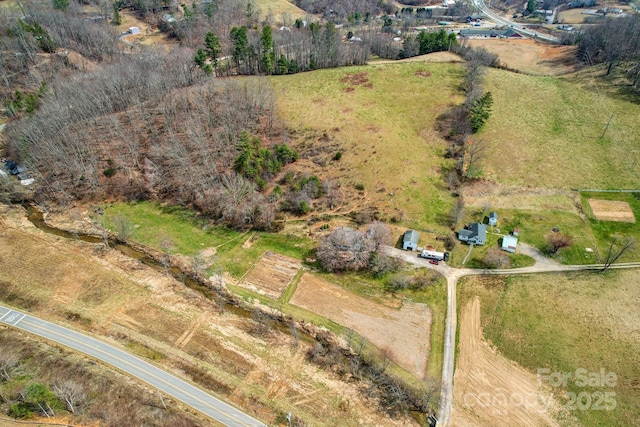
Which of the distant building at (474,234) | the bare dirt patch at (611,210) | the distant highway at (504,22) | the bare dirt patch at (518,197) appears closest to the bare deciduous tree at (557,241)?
the bare dirt patch at (518,197)

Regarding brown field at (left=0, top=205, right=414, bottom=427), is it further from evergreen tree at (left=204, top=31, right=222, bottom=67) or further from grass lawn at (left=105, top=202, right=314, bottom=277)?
evergreen tree at (left=204, top=31, right=222, bottom=67)

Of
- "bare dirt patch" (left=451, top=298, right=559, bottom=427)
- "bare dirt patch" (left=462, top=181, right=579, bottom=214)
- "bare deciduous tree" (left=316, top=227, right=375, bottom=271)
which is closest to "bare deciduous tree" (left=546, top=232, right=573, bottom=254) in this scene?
"bare dirt patch" (left=462, top=181, right=579, bottom=214)

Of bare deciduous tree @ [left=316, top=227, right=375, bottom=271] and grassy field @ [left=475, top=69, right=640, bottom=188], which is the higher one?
grassy field @ [left=475, top=69, right=640, bottom=188]

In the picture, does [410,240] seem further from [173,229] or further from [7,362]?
[7,362]

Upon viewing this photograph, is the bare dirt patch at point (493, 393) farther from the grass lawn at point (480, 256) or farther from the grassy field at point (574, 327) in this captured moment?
the grass lawn at point (480, 256)

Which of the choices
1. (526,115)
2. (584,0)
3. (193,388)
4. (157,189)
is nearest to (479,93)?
(526,115)

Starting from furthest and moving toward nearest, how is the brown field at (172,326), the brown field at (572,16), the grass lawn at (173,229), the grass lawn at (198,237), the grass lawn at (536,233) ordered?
the brown field at (572,16) → the grass lawn at (173,229) → the grass lawn at (198,237) → the grass lawn at (536,233) → the brown field at (172,326)

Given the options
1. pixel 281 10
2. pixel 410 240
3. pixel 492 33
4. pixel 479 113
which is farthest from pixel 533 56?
pixel 281 10
